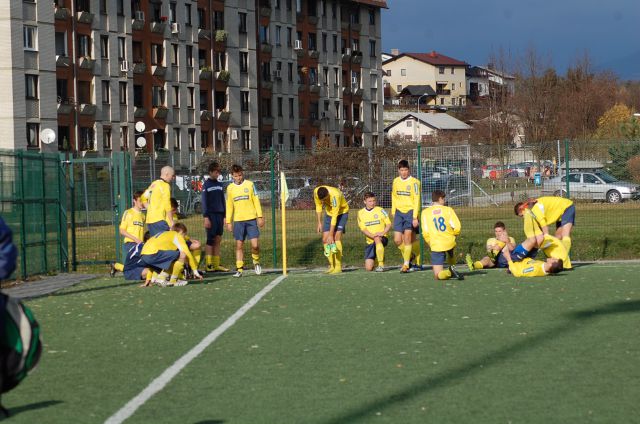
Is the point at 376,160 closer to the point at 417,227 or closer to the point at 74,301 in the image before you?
the point at 417,227

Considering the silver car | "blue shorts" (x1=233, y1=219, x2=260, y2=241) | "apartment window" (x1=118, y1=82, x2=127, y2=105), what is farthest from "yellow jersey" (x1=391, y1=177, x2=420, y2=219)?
"apartment window" (x1=118, y1=82, x2=127, y2=105)

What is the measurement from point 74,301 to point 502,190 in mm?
11984

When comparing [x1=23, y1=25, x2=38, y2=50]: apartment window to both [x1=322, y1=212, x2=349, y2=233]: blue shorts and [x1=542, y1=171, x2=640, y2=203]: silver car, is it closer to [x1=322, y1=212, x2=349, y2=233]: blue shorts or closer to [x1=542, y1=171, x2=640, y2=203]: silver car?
[x1=542, y1=171, x2=640, y2=203]: silver car

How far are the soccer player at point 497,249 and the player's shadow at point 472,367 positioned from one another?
640 cm

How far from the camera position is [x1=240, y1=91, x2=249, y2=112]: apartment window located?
7956 centimetres

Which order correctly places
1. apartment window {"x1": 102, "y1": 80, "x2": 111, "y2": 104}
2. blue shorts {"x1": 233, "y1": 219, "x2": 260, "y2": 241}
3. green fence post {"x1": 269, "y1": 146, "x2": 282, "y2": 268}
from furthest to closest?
apartment window {"x1": 102, "y1": 80, "x2": 111, "y2": 104}, green fence post {"x1": 269, "y1": 146, "x2": 282, "y2": 268}, blue shorts {"x1": 233, "y1": 219, "x2": 260, "y2": 241}

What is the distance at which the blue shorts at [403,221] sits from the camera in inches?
808

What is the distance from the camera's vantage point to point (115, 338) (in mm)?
12039

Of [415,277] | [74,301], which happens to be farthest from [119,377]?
[415,277]

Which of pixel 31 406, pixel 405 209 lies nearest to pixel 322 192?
pixel 405 209

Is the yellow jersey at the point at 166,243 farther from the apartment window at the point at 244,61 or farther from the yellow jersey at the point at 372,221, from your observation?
the apartment window at the point at 244,61

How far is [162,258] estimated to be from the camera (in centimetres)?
1820

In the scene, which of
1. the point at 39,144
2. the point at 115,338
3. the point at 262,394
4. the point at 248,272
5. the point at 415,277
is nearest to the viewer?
the point at 262,394

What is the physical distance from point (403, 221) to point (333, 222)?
49.3 inches
